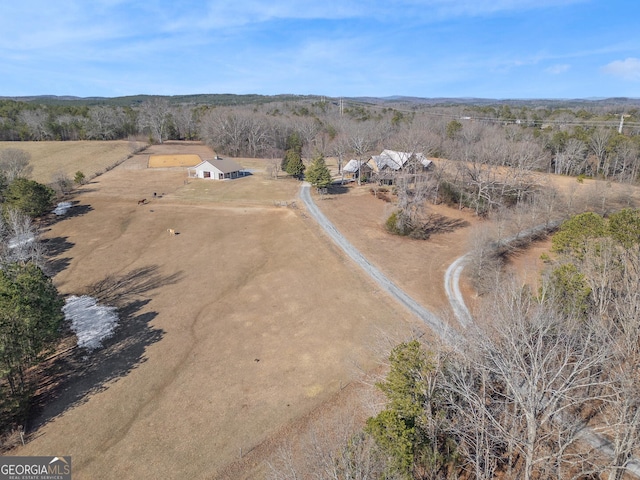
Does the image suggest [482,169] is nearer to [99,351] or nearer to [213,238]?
[213,238]

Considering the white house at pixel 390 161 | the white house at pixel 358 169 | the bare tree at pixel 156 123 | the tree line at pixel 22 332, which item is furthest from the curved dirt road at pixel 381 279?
the bare tree at pixel 156 123

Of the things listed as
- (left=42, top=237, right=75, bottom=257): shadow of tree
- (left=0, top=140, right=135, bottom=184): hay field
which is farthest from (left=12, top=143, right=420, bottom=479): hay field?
(left=0, top=140, right=135, bottom=184): hay field

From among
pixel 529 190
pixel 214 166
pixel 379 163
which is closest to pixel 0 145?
pixel 214 166

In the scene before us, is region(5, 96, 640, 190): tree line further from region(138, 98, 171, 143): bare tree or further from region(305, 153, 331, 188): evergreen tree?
region(305, 153, 331, 188): evergreen tree

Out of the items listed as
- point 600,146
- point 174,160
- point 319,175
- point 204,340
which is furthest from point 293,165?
point 600,146

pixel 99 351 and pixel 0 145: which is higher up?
pixel 0 145

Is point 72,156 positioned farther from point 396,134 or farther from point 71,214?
point 396,134
